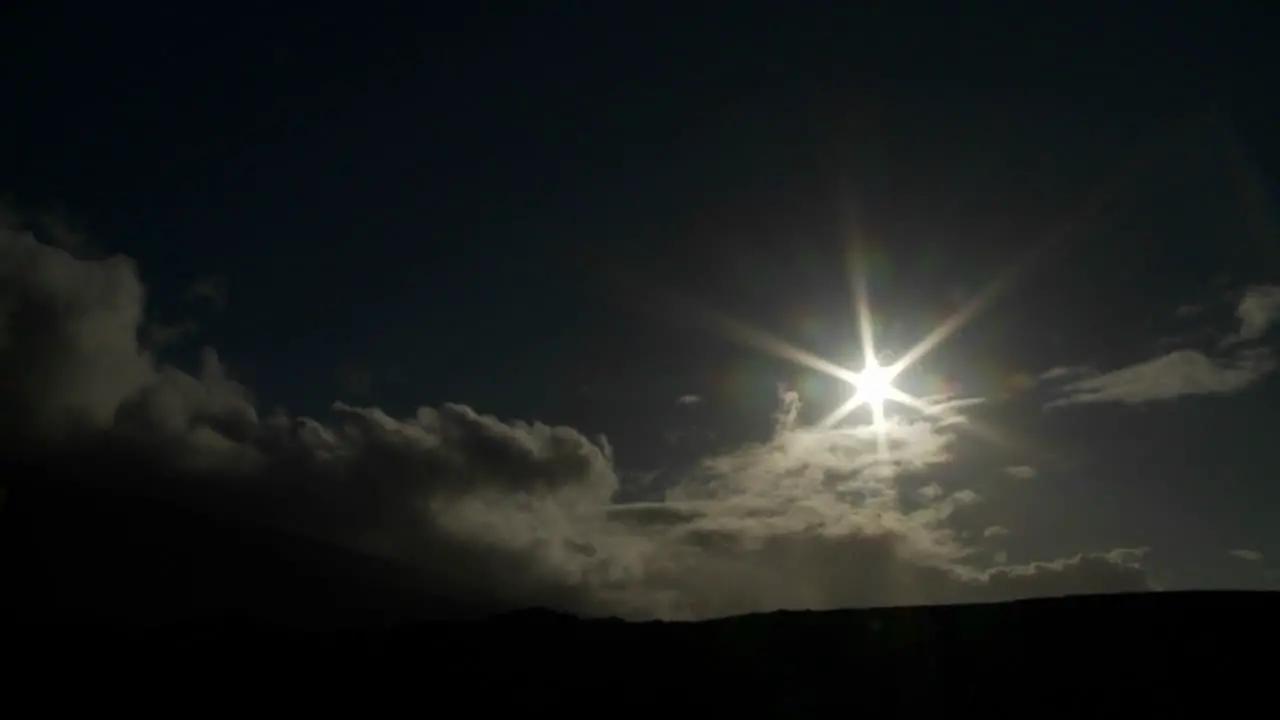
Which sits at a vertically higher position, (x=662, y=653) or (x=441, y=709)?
(x=662, y=653)

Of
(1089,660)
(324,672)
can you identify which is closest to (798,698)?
(1089,660)

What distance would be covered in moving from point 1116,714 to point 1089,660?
10.5ft

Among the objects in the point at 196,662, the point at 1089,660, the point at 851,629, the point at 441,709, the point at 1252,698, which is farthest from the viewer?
the point at 196,662

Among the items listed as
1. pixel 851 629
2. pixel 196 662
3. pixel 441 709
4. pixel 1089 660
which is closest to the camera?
pixel 1089 660

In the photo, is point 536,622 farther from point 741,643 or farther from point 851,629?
point 851,629

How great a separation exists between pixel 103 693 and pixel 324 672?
881cm

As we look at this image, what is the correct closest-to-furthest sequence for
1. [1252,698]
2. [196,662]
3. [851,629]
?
[1252,698] → [851,629] → [196,662]

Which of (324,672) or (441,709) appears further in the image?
(324,672)

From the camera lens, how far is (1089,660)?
1291 inches

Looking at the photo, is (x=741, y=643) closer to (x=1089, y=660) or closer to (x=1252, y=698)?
(x=1089, y=660)

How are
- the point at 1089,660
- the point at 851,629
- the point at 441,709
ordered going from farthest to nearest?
the point at 851,629 → the point at 441,709 → the point at 1089,660

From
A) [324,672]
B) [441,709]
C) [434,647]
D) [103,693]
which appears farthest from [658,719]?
[103,693]

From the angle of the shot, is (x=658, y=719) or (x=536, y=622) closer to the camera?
(x=658, y=719)

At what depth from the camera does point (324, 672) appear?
3978cm
